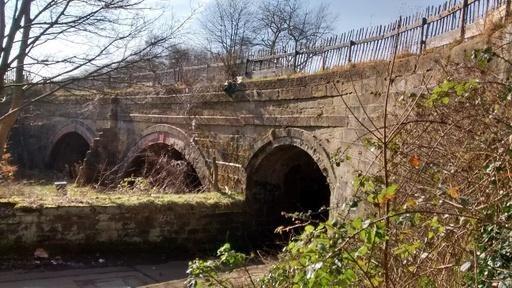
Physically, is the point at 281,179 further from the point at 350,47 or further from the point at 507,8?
the point at 507,8

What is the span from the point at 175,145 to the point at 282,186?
3.46m

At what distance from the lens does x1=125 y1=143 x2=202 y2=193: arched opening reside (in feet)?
40.2

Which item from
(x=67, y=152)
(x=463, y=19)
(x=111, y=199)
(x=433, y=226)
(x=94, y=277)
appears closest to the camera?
(x=433, y=226)

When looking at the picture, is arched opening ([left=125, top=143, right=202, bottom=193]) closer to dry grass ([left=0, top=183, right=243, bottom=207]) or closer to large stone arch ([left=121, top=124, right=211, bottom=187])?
large stone arch ([left=121, top=124, right=211, bottom=187])

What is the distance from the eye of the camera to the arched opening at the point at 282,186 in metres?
11.0

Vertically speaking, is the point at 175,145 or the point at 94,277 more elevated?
the point at 175,145

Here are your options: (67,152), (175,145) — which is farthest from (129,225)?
(67,152)

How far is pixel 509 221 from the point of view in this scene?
2.75 m

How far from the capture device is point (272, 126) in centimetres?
1040

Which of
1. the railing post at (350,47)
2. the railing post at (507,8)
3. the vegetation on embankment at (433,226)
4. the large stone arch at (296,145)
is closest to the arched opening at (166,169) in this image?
the large stone arch at (296,145)

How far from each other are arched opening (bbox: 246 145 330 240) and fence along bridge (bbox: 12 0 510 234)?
0.02 m

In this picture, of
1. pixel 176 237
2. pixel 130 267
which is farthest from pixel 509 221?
pixel 176 237

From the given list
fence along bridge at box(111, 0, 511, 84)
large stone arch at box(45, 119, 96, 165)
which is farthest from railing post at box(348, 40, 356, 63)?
large stone arch at box(45, 119, 96, 165)

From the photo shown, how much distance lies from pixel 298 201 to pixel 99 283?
222 inches
